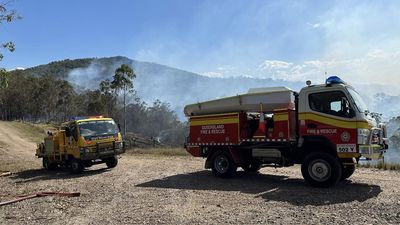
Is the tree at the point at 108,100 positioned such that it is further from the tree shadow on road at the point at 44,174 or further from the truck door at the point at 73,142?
the truck door at the point at 73,142

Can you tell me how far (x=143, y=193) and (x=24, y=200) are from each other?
3209mm

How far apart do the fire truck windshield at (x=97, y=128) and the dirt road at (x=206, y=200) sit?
8.32 ft

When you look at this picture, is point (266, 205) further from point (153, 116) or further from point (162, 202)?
point (153, 116)

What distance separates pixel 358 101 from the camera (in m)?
12.3

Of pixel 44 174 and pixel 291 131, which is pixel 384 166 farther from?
pixel 44 174

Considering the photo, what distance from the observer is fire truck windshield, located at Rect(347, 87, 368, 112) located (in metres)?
12.0

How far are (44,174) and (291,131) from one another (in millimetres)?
11644

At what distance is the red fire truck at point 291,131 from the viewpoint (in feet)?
39.2

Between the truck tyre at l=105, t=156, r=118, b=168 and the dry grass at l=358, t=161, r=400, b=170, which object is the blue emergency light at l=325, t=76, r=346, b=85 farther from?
the truck tyre at l=105, t=156, r=118, b=168

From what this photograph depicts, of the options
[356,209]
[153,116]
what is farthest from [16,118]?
[356,209]

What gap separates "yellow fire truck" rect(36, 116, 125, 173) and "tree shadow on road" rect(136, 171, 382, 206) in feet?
13.6

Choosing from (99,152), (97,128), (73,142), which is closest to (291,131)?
(99,152)

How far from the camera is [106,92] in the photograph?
64.6 metres

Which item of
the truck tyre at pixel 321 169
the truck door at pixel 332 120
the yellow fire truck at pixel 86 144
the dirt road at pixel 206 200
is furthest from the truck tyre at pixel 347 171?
the yellow fire truck at pixel 86 144
